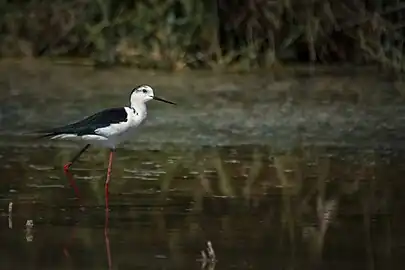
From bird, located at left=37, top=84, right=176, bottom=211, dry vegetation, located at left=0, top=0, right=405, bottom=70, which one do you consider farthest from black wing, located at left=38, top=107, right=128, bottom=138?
dry vegetation, located at left=0, top=0, right=405, bottom=70

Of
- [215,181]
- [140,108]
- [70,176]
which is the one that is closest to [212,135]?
[140,108]

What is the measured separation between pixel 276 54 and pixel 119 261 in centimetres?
876

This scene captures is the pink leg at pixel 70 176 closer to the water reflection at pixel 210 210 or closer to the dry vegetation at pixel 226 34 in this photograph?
the water reflection at pixel 210 210

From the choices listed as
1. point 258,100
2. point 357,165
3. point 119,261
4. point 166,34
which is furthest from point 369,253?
point 166,34

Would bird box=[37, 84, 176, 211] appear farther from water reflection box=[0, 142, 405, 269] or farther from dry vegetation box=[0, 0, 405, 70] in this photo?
dry vegetation box=[0, 0, 405, 70]

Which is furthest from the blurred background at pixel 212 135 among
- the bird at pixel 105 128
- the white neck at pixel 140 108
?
the white neck at pixel 140 108

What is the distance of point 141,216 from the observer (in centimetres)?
616

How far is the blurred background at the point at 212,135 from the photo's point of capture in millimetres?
5605

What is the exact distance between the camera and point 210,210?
6379mm

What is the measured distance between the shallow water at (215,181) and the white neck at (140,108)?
355mm

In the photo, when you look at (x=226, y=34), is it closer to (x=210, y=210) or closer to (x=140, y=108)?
(x=140, y=108)

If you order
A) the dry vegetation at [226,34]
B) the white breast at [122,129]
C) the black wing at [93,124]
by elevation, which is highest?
the black wing at [93,124]

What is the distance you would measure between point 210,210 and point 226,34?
766 centimetres

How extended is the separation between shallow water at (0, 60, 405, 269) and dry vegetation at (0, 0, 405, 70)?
5.28 ft
